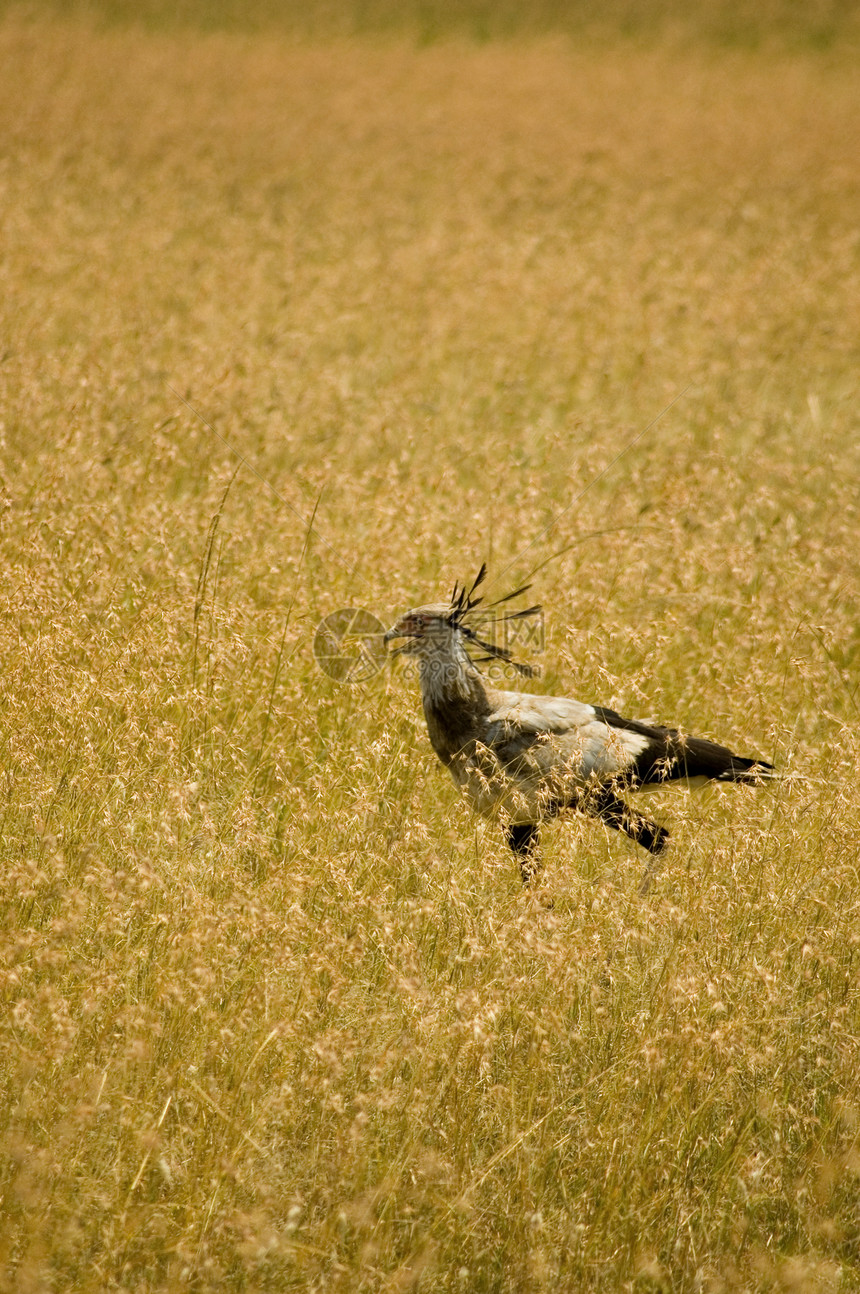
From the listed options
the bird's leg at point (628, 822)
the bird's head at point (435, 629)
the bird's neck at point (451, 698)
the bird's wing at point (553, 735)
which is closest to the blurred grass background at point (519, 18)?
the bird's head at point (435, 629)

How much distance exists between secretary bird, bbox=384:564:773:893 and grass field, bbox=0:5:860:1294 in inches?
7.5

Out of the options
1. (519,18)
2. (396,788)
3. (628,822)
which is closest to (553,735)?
(628,822)

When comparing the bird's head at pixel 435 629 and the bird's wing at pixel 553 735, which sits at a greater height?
the bird's head at pixel 435 629

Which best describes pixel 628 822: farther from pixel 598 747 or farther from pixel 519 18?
pixel 519 18

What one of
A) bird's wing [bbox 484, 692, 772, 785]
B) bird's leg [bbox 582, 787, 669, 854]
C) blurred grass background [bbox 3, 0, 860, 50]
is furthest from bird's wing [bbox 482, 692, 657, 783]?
blurred grass background [bbox 3, 0, 860, 50]

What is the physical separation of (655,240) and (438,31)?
1429cm

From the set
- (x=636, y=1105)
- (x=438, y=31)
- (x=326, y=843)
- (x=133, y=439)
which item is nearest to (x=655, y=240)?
(x=133, y=439)

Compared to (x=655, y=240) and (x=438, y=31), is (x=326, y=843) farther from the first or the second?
(x=438, y=31)

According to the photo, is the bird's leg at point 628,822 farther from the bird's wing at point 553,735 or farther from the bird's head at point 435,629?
the bird's head at point 435,629

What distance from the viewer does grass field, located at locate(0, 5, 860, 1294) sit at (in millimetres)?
2842

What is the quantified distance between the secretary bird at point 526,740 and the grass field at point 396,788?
191 millimetres

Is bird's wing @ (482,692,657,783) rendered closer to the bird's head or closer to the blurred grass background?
the bird's head

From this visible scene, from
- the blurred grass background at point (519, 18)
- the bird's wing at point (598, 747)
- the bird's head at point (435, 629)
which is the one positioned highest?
the blurred grass background at point (519, 18)

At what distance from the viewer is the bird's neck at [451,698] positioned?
449 cm
